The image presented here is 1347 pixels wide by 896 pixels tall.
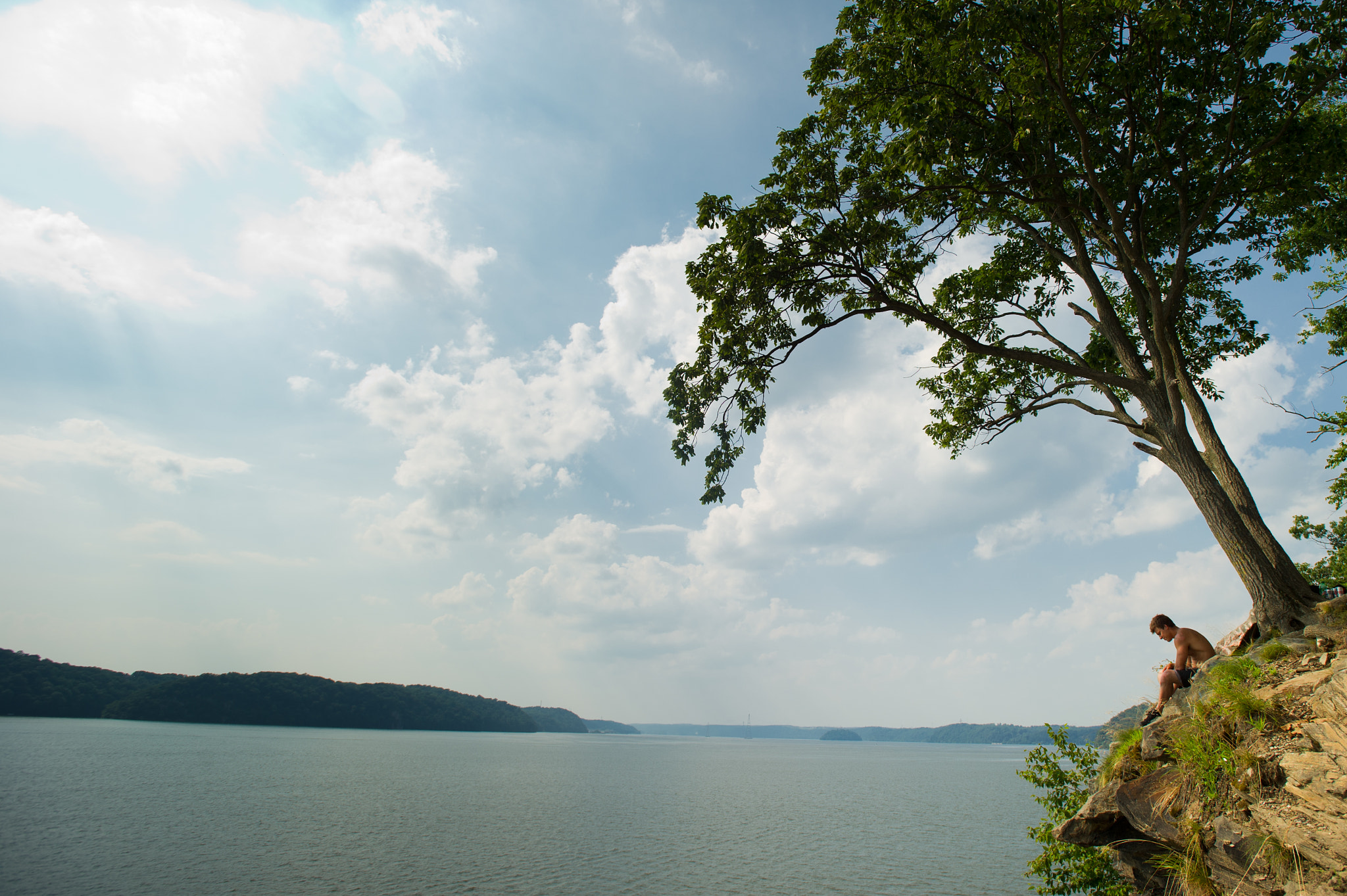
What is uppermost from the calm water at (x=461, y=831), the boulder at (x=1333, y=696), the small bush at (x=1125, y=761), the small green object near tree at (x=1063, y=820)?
the boulder at (x=1333, y=696)

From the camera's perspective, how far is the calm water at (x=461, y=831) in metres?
24.0

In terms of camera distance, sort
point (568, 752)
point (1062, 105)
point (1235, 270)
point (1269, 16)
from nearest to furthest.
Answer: point (1269, 16) → point (1062, 105) → point (1235, 270) → point (568, 752)

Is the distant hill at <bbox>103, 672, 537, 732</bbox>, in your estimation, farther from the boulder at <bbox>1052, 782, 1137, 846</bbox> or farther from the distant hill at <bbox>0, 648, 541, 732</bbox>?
the boulder at <bbox>1052, 782, 1137, 846</bbox>

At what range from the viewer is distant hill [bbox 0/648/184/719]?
440 feet

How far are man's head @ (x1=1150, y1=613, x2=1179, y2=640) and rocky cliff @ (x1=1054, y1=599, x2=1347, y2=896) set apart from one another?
2.02 metres

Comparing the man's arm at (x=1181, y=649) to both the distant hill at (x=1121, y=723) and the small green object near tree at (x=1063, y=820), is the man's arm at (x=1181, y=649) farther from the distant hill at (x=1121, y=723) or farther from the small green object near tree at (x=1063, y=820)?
the small green object near tree at (x=1063, y=820)

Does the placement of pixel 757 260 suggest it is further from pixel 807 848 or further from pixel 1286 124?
pixel 807 848

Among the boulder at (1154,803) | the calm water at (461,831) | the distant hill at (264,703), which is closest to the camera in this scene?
the boulder at (1154,803)

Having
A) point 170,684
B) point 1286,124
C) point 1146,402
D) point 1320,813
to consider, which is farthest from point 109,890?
point 170,684

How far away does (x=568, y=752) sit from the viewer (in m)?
139

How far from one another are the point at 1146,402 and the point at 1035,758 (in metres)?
7.47

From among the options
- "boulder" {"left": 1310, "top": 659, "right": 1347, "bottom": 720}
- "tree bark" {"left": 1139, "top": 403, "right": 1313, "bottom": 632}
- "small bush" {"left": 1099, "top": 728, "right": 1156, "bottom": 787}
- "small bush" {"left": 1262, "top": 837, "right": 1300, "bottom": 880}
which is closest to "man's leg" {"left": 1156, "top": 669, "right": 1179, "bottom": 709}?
"small bush" {"left": 1099, "top": 728, "right": 1156, "bottom": 787}

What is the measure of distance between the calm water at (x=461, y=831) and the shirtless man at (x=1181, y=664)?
55.8ft

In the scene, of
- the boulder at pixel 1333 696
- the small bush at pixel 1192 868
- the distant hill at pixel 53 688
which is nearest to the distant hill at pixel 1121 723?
the small bush at pixel 1192 868
